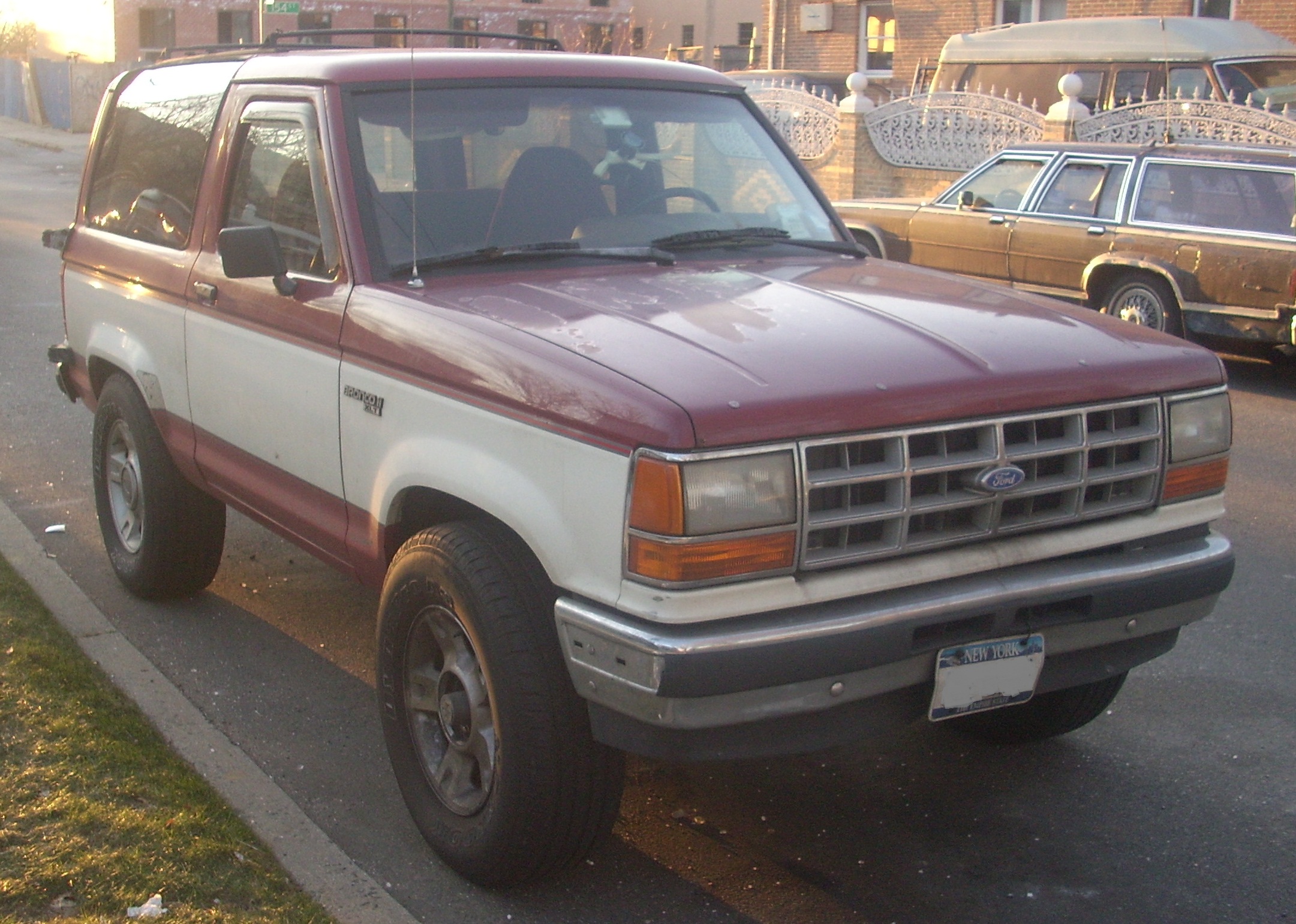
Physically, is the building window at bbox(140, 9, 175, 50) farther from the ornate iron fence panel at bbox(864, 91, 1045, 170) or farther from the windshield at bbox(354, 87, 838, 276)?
the windshield at bbox(354, 87, 838, 276)

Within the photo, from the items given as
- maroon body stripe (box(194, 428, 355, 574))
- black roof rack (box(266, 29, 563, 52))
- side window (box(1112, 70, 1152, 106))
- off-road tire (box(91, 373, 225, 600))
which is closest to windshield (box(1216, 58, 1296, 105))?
side window (box(1112, 70, 1152, 106))

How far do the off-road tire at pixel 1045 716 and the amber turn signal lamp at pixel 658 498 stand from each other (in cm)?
167

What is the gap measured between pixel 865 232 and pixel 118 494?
8.31 metres

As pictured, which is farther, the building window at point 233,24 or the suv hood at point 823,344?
the building window at point 233,24

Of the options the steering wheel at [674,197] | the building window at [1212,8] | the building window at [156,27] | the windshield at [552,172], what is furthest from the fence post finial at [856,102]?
the building window at [156,27]

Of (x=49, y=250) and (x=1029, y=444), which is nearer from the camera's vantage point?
(x=1029, y=444)

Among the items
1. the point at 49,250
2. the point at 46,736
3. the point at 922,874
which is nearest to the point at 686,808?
the point at 922,874

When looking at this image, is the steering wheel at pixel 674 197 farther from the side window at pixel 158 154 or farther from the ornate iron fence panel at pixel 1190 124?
the ornate iron fence panel at pixel 1190 124

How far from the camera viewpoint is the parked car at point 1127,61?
16062 millimetres

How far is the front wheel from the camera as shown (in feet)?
10.6

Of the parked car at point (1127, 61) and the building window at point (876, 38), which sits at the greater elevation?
the building window at point (876, 38)

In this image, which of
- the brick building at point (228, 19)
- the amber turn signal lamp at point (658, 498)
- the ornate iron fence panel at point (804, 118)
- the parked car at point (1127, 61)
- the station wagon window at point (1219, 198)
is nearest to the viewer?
the amber turn signal lamp at point (658, 498)

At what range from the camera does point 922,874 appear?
3.66m

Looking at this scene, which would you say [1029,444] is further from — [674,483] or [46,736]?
[46,736]
